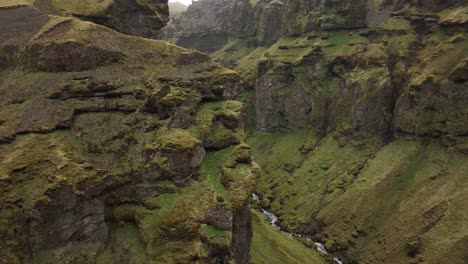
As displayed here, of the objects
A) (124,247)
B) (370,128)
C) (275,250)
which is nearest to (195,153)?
(124,247)

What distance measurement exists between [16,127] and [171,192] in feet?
70.8

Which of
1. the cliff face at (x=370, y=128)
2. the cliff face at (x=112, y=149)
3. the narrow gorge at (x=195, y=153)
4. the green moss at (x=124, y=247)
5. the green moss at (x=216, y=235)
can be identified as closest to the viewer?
the cliff face at (x=112, y=149)

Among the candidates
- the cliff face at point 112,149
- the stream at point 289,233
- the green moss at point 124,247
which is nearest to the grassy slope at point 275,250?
the stream at point 289,233

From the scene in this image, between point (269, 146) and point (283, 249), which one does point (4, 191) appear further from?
point (269, 146)

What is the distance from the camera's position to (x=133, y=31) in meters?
83.7

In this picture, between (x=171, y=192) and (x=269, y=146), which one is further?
(x=269, y=146)

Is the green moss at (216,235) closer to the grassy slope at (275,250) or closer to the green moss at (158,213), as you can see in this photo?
the green moss at (158,213)

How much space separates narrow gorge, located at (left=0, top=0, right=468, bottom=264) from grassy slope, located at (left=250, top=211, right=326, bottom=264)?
428mm

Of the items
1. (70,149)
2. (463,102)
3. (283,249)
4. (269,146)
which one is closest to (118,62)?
(70,149)

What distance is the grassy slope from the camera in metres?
78.2

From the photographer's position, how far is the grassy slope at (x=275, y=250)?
257ft

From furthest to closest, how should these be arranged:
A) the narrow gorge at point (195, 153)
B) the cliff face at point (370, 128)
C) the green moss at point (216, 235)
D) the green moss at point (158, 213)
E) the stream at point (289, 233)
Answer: the stream at point (289, 233)
the cliff face at point (370, 128)
the green moss at point (158, 213)
the green moss at point (216, 235)
the narrow gorge at point (195, 153)

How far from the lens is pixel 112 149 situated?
196ft

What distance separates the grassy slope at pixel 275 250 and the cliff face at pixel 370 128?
11.3 metres
